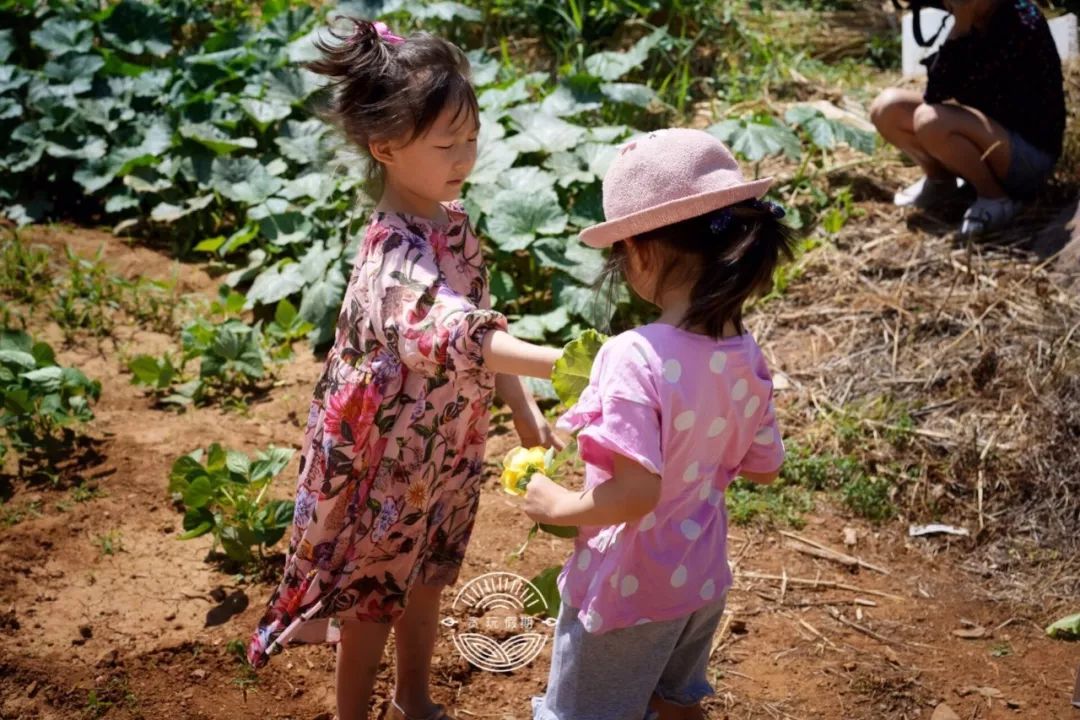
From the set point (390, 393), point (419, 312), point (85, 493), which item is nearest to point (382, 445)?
point (390, 393)

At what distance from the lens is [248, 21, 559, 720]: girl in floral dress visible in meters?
2.11

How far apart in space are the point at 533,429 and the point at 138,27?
180 inches

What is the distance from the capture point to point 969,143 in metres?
4.16

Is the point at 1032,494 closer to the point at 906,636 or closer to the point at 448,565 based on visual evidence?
the point at 906,636

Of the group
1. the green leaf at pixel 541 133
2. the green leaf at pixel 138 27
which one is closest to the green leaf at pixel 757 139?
the green leaf at pixel 541 133

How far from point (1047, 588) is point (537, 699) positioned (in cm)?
166

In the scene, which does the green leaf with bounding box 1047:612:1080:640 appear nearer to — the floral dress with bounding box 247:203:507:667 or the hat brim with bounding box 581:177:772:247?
the floral dress with bounding box 247:203:507:667

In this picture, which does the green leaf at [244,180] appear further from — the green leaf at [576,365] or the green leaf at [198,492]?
the green leaf at [576,365]

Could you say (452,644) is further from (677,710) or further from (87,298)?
(87,298)

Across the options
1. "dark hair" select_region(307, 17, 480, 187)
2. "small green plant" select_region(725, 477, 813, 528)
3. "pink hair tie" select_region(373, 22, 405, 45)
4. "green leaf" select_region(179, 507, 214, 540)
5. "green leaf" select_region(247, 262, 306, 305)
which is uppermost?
"pink hair tie" select_region(373, 22, 405, 45)

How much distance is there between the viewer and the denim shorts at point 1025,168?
13.5ft

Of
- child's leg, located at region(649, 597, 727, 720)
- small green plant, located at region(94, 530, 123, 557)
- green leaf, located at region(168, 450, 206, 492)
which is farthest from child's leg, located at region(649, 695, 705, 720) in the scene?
small green plant, located at region(94, 530, 123, 557)

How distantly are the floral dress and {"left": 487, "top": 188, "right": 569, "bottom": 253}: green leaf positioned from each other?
178 cm

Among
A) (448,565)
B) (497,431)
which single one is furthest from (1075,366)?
(448,565)
